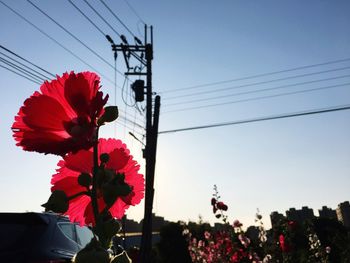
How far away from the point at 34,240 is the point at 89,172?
11.9 ft

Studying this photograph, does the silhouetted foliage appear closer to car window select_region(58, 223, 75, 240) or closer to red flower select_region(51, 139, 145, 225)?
car window select_region(58, 223, 75, 240)

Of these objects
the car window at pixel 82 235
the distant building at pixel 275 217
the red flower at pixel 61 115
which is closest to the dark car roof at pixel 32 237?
the car window at pixel 82 235

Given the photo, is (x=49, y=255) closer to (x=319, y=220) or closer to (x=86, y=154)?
(x=86, y=154)

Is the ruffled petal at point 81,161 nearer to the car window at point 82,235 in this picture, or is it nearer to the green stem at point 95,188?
Result: the green stem at point 95,188

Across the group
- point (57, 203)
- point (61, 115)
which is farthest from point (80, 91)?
point (57, 203)

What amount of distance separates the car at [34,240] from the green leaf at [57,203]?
3.40m

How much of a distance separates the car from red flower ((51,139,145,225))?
330 centimetres

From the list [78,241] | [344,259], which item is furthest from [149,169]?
[78,241]

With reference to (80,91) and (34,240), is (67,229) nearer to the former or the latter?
(34,240)

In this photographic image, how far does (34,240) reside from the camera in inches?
153

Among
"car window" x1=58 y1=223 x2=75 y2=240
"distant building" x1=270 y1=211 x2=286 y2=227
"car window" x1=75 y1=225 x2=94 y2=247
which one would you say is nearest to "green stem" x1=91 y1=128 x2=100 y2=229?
"car window" x1=58 y1=223 x2=75 y2=240

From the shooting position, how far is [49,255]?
386cm

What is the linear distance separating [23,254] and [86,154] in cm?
352

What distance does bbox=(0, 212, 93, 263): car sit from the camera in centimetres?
373
